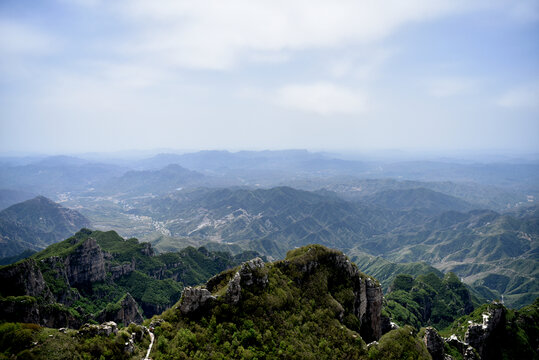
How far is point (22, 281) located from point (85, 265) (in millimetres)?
43441

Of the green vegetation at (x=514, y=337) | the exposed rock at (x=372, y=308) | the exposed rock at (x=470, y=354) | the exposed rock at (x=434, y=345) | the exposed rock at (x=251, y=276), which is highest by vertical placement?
the exposed rock at (x=251, y=276)

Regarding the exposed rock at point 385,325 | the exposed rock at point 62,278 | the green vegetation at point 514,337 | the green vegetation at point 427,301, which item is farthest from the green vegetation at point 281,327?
the green vegetation at point 427,301

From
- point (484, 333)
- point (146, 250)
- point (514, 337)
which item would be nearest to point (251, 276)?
point (484, 333)

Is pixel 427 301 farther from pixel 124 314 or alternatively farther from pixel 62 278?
pixel 62 278

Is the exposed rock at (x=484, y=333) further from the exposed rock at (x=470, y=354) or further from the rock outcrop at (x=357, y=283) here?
the rock outcrop at (x=357, y=283)

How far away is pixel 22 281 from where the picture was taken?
6756cm

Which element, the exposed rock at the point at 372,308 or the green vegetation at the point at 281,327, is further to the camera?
the exposed rock at the point at 372,308

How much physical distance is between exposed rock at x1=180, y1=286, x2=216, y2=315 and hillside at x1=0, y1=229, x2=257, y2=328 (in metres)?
39.0

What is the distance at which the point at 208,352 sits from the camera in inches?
1476

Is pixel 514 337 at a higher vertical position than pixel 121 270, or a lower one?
higher

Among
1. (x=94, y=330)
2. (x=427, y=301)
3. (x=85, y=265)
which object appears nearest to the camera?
(x=94, y=330)

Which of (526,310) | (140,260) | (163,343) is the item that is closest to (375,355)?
(163,343)

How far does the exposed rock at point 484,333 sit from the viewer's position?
69.9 meters

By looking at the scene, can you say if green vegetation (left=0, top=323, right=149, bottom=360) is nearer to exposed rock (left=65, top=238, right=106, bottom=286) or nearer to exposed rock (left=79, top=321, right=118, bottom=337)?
exposed rock (left=79, top=321, right=118, bottom=337)
